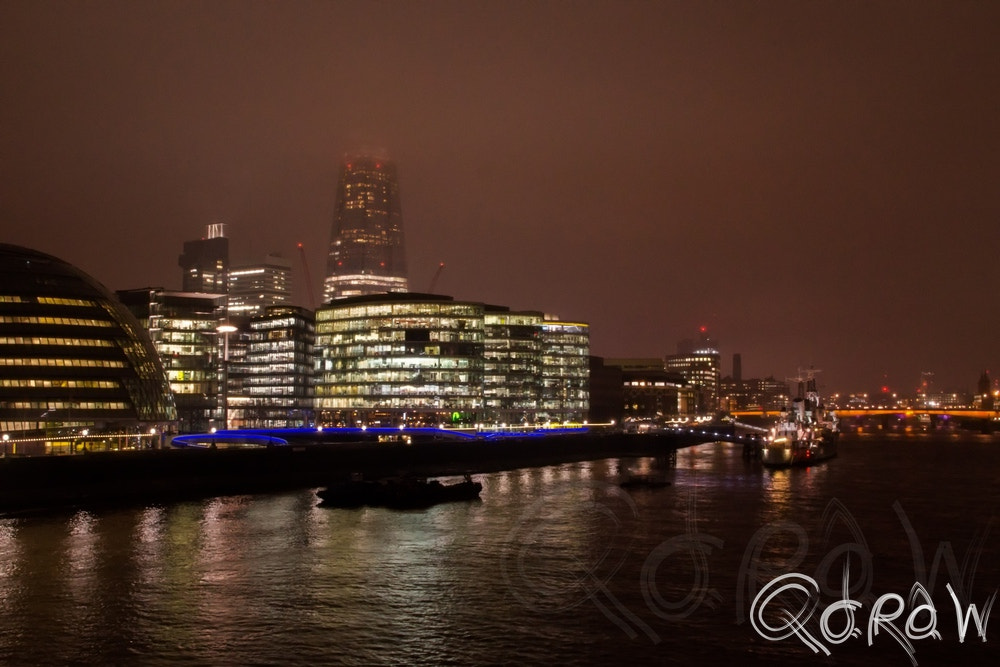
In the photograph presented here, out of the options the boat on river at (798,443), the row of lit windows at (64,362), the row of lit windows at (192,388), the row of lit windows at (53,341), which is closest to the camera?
the row of lit windows at (64,362)

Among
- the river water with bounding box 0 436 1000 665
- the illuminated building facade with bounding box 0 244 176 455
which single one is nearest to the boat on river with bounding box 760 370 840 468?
the river water with bounding box 0 436 1000 665

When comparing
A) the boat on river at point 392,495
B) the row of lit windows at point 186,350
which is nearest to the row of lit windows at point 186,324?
the row of lit windows at point 186,350

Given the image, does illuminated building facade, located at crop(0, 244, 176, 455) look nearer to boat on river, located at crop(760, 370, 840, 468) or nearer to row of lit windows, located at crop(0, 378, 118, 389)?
row of lit windows, located at crop(0, 378, 118, 389)

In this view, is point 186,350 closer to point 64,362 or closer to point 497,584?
point 64,362

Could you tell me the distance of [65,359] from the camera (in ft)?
371

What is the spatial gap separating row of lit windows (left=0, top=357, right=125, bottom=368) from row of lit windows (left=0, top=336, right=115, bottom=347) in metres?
2.22

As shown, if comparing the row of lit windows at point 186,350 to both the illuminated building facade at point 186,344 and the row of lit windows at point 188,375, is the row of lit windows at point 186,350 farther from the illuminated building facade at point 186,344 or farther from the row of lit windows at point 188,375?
the row of lit windows at point 188,375

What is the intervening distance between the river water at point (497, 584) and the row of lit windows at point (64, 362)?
135ft

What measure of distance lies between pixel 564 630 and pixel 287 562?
2086 centimetres

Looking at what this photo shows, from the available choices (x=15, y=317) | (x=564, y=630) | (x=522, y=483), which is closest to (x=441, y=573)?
(x=564, y=630)

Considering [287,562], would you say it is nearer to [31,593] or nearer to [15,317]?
[31,593]

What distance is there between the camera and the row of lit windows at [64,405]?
347 ft

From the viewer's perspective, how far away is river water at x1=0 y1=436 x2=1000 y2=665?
37.5 meters

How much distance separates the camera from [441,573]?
51406 mm
